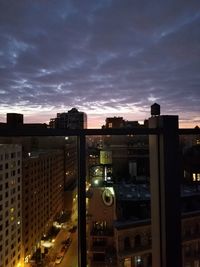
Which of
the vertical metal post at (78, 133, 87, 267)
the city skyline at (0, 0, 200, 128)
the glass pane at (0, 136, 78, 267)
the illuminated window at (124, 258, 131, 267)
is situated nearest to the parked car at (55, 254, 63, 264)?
the glass pane at (0, 136, 78, 267)

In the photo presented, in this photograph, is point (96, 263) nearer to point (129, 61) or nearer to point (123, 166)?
point (123, 166)

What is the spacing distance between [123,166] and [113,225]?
2067 millimetres

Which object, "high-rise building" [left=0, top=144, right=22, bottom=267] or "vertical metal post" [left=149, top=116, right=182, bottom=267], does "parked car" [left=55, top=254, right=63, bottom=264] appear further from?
"vertical metal post" [left=149, top=116, right=182, bottom=267]

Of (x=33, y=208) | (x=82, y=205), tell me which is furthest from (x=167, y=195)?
(x=33, y=208)

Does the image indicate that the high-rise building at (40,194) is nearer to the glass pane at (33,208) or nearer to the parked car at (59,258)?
the glass pane at (33,208)

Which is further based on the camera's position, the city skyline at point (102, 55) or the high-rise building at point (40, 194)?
the high-rise building at point (40, 194)

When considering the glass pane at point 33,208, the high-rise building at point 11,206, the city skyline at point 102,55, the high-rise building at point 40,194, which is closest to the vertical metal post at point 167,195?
the city skyline at point 102,55

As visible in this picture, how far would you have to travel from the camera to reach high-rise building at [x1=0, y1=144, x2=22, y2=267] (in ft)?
47.3

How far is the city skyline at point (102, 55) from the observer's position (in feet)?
13.8

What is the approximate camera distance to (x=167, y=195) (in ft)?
3.87

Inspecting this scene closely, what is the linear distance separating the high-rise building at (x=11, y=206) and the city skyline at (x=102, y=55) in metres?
3.25

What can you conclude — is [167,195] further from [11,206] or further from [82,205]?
[11,206]

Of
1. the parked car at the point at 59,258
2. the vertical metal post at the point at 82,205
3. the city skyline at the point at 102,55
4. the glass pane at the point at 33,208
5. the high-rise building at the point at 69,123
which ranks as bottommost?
the parked car at the point at 59,258

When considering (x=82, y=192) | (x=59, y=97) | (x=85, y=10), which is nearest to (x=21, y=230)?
(x=59, y=97)
